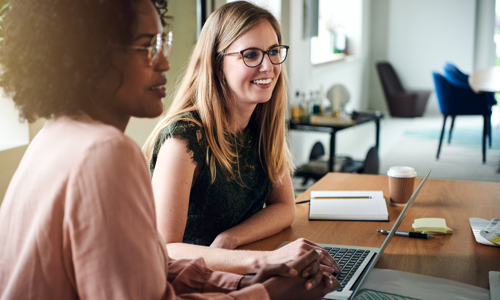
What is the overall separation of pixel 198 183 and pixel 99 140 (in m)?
0.71

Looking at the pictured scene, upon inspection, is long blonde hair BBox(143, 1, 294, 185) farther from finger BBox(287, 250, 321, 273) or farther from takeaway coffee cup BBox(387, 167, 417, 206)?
finger BBox(287, 250, 321, 273)

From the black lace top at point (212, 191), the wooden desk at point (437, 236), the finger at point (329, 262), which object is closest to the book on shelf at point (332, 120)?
the wooden desk at point (437, 236)

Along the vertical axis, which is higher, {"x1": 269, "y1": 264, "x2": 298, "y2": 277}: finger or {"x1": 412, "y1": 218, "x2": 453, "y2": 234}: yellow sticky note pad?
{"x1": 269, "y1": 264, "x2": 298, "y2": 277}: finger

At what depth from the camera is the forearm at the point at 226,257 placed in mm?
989

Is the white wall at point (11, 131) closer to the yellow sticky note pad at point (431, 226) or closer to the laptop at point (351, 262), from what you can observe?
the laptop at point (351, 262)

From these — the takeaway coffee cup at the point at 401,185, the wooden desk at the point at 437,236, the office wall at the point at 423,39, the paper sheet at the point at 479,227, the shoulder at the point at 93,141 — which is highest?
the office wall at the point at 423,39

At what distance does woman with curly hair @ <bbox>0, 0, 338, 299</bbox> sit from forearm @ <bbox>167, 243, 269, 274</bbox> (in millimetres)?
397

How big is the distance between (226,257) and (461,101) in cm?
470

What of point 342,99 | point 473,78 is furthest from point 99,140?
point 473,78

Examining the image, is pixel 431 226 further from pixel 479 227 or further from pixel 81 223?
pixel 81 223

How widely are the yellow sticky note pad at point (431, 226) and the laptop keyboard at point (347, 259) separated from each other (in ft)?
0.80

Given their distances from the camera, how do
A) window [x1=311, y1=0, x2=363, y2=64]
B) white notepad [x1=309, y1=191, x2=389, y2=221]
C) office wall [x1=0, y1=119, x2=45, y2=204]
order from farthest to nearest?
window [x1=311, y1=0, x2=363, y2=64] → office wall [x1=0, y1=119, x2=45, y2=204] → white notepad [x1=309, y1=191, x2=389, y2=221]

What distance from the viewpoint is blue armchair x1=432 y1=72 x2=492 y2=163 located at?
16.1 ft

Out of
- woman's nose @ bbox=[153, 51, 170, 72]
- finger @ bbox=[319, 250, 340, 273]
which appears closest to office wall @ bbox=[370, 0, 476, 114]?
finger @ bbox=[319, 250, 340, 273]
